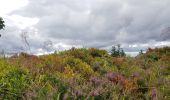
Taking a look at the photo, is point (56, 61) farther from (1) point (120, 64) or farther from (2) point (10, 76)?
(1) point (120, 64)

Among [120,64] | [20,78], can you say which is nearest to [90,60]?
[120,64]

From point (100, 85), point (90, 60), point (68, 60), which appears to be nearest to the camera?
point (100, 85)

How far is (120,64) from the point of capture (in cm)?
1383

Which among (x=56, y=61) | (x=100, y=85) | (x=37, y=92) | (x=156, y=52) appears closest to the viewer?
(x=37, y=92)

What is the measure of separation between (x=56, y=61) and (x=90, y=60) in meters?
2.88

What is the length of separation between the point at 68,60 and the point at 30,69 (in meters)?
2.83

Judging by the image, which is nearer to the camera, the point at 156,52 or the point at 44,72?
the point at 44,72

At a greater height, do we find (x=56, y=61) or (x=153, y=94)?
(x=56, y=61)

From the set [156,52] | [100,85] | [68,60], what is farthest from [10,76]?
[156,52]

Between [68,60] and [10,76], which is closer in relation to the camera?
[10,76]

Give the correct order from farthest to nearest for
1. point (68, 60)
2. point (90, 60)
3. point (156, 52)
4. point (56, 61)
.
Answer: point (156, 52), point (90, 60), point (68, 60), point (56, 61)

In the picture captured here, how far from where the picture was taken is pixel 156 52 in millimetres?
21438

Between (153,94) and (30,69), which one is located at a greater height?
(30,69)

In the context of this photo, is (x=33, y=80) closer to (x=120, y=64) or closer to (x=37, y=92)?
(x=37, y=92)
